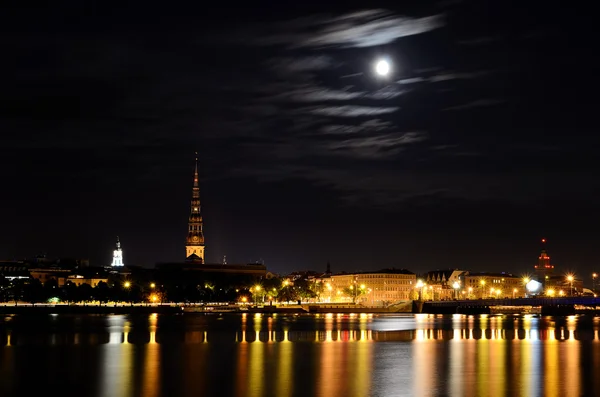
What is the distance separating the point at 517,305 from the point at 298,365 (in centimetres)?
12070

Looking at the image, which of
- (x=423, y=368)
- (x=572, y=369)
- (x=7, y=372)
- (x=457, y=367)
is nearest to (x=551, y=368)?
(x=572, y=369)

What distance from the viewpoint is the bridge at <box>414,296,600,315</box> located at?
16109 cm

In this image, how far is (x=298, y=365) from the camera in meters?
51.3

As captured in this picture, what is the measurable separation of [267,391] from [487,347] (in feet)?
91.5

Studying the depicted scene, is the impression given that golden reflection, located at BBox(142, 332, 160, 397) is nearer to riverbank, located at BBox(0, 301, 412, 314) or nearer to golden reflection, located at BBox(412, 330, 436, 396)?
golden reflection, located at BBox(412, 330, 436, 396)

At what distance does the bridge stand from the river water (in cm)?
8548

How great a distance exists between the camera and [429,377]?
150 feet

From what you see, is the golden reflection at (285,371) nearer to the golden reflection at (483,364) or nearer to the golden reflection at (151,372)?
the golden reflection at (151,372)

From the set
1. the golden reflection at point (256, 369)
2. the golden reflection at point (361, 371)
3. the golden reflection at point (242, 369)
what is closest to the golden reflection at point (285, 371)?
the golden reflection at point (256, 369)

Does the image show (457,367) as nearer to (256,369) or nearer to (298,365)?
(298,365)

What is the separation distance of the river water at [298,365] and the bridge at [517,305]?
8548 centimetres

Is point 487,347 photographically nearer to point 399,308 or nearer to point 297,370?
point 297,370

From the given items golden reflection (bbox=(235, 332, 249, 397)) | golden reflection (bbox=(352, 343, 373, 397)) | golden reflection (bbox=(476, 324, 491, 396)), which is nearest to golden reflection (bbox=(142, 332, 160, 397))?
golden reflection (bbox=(235, 332, 249, 397))

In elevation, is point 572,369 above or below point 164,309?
below
